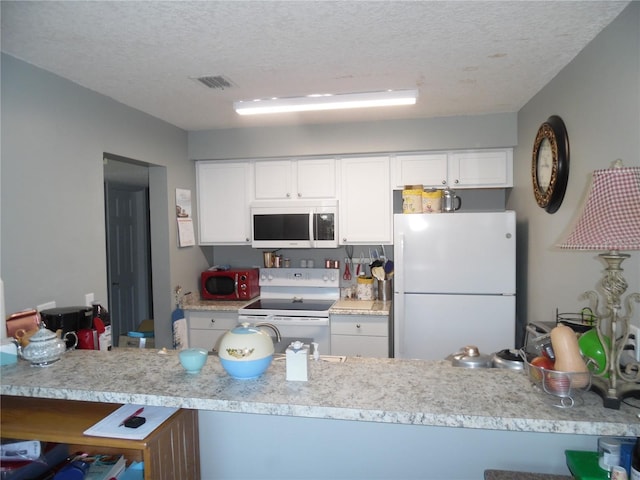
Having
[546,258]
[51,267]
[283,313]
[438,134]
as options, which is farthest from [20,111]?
[546,258]

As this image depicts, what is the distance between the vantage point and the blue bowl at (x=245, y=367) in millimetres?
1281

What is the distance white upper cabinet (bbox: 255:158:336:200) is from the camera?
140 inches

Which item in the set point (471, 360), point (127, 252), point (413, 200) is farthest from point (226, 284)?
point (471, 360)

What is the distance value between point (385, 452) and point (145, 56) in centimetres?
215

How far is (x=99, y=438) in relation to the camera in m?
1.21

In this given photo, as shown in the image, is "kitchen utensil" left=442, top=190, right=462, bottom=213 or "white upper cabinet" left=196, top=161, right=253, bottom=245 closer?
"kitchen utensil" left=442, top=190, right=462, bottom=213

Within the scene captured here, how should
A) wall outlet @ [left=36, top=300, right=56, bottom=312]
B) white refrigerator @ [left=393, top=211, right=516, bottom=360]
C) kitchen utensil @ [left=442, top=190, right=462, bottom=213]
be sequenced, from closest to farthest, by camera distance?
wall outlet @ [left=36, top=300, right=56, bottom=312]
white refrigerator @ [left=393, top=211, right=516, bottom=360]
kitchen utensil @ [left=442, top=190, right=462, bottom=213]

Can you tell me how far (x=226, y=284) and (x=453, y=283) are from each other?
203cm

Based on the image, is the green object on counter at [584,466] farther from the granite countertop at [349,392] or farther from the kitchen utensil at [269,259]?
the kitchen utensil at [269,259]

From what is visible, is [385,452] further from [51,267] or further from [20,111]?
[20,111]

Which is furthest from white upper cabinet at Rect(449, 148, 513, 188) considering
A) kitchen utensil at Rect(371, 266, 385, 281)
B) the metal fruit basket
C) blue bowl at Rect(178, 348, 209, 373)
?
blue bowl at Rect(178, 348, 209, 373)

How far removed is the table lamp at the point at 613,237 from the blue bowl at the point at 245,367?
3.28ft

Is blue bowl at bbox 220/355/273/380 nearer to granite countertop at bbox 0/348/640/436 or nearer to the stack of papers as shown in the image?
granite countertop at bbox 0/348/640/436

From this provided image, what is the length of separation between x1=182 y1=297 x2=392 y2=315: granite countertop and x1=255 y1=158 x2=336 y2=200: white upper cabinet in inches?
38.6
